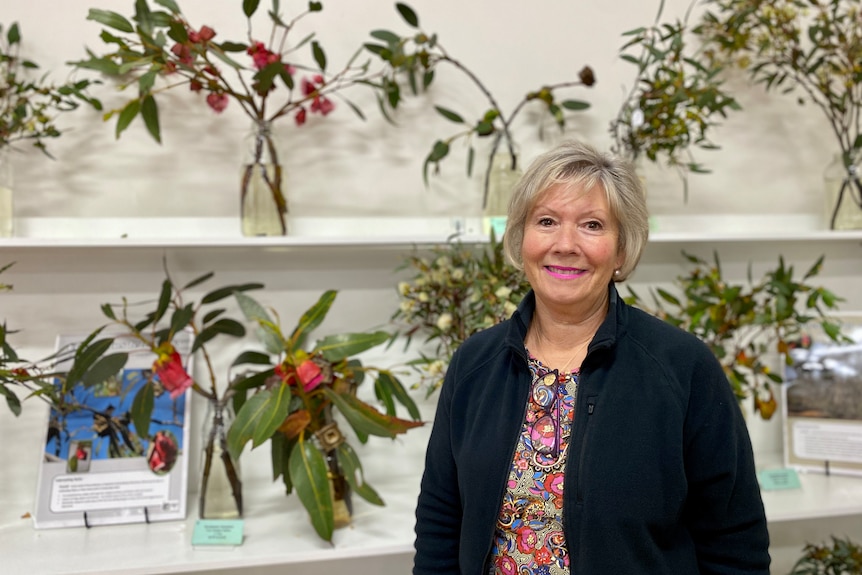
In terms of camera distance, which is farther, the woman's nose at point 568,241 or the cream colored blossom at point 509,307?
the cream colored blossom at point 509,307

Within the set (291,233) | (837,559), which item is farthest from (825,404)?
(291,233)

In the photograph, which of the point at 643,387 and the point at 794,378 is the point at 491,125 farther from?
the point at 794,378

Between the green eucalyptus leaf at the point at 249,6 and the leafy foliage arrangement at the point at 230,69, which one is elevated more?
the green eucalyptus leaf at the point at 249,6

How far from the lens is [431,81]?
1.89 m

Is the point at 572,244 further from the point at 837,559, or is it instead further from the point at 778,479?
the point at 837,559

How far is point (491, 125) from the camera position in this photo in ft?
5.95

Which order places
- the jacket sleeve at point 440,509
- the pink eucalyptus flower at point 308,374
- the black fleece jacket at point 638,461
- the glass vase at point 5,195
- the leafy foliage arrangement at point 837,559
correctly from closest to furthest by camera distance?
the black fleece jacket at point 638,461
the jacket sleeve at point 440,509
the pink eucalyptus flower at point 308,374
the glass vase at point 5,195
the leafy foliage arrangement at point 837,559

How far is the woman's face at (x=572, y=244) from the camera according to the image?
117 centimetres

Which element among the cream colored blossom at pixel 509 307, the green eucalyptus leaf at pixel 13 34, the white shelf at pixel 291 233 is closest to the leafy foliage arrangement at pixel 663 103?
the white shelf at pixel 291 233

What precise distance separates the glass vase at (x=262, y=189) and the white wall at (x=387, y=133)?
4.8 inches

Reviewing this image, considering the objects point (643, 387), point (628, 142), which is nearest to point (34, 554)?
point (643, 387)

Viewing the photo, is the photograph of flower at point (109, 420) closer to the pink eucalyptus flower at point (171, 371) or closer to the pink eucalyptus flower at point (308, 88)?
the pink eucalyptus flower at point (171, 371)

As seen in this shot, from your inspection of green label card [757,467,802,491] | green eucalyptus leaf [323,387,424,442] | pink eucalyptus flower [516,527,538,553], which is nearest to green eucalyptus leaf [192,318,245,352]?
green eucalyptus leaf [323,387,424,442]

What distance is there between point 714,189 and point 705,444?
1.19m
